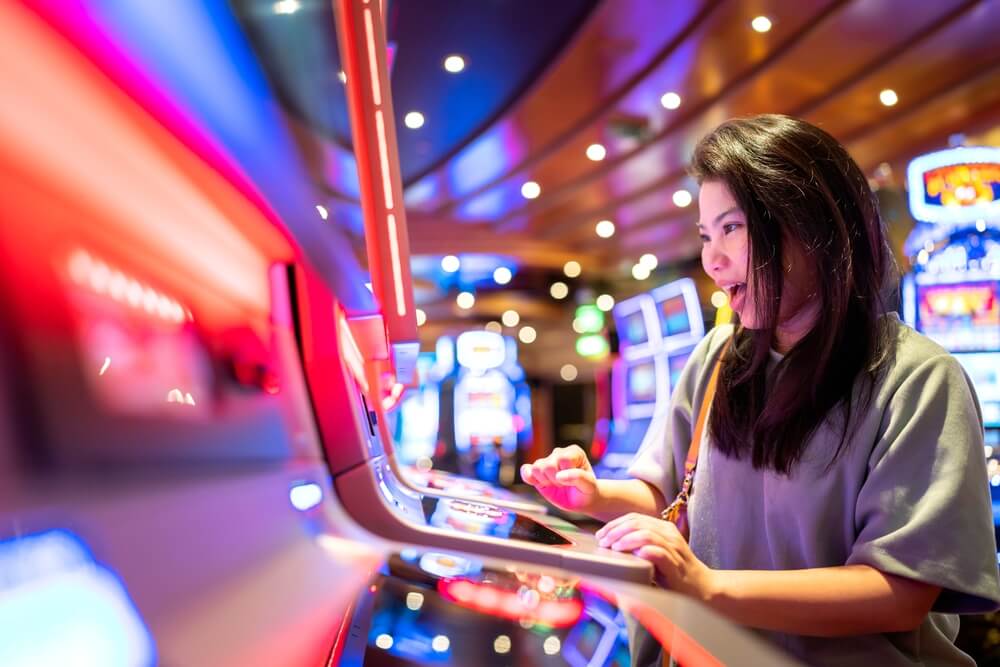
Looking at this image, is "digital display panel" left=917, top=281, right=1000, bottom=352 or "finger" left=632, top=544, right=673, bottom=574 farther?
"digital display panel" left=917, top=281, right=1000, bottom=352

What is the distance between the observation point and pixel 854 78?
611 centimetres

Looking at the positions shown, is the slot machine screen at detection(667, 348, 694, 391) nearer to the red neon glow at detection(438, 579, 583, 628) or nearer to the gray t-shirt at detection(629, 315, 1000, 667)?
the gray t-shirt at detection(629, 315, 1000, 667)

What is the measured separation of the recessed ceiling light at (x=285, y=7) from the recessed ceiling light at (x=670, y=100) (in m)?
6.26

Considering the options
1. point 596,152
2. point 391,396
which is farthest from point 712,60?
point 391,396

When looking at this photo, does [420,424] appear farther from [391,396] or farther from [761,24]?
[391,396]

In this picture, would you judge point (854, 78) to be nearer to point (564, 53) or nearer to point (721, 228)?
point (564, 53)

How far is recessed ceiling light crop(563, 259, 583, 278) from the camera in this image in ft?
42.7

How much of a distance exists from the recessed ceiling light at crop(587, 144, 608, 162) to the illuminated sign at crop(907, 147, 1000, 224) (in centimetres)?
370

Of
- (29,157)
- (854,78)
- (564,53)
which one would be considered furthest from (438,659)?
(854,78)

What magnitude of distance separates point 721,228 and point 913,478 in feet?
1.24

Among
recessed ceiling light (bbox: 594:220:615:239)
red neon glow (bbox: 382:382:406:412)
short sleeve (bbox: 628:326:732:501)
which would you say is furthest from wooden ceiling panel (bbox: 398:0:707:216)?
short sleeve (bbox: 628:326:732:501)

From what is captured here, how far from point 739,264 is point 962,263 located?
410 cm

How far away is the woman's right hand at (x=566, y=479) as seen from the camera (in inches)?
42.6

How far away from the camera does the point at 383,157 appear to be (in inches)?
42.1
